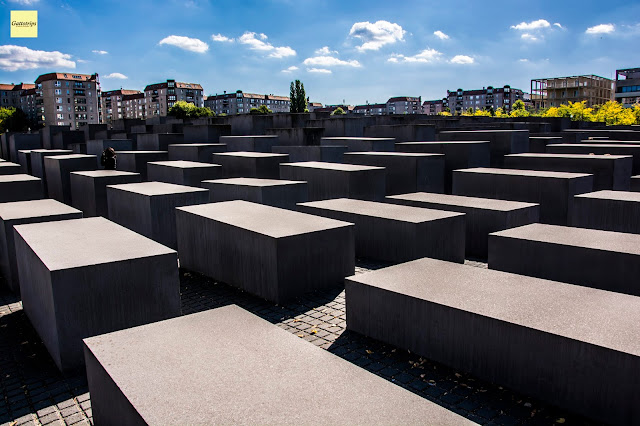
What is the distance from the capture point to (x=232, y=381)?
4.09 meters

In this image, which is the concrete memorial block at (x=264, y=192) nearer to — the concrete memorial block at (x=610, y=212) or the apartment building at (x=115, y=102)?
the concrete memorial block at (x=610, y=212)

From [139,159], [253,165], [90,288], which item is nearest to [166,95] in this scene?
[139,159]

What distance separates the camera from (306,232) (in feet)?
29.8

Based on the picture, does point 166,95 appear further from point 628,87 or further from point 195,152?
point 195,152

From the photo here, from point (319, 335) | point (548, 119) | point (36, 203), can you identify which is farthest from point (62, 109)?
point (319, 335)

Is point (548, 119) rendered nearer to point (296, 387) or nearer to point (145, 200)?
point (145, 200)

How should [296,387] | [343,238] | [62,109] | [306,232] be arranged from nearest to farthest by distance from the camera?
[296,387] < [306,232] < [343,238] < [62,109]

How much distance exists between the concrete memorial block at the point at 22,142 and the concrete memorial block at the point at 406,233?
29046 millimetres

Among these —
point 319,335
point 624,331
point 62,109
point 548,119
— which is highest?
point 62,109

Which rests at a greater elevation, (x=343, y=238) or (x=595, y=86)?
(x=595, y=86)

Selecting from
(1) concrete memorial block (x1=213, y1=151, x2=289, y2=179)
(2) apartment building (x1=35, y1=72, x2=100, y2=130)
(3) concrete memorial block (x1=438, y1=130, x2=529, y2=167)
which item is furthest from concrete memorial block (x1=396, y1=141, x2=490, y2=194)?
(2) apartment building (x1=35, y1=72, x2=100, y2=130)

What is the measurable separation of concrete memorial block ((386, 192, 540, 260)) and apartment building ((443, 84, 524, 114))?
16786 cm

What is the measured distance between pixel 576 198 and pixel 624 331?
8.47m

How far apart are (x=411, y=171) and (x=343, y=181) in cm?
287
